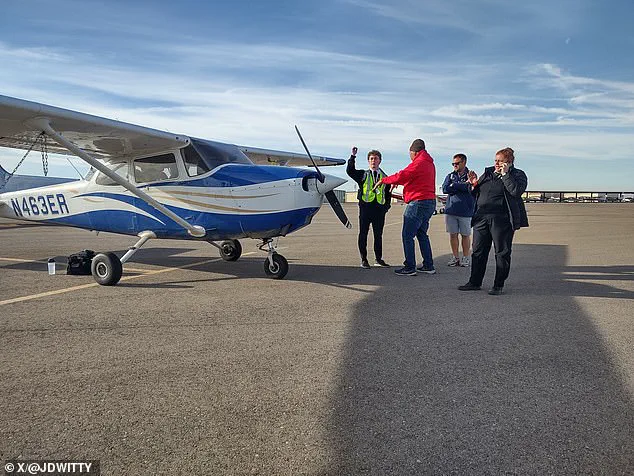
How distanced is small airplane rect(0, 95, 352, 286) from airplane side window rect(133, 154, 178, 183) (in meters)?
0.02

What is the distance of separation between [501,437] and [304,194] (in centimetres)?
446

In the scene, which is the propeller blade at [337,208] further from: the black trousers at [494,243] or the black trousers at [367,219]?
the black trousers at [494,243]

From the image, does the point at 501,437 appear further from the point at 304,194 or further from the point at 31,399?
the point at 304,194

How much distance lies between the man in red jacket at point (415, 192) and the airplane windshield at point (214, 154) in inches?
93.9

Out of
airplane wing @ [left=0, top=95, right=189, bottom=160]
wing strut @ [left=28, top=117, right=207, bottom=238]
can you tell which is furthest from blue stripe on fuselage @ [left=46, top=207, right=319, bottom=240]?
airplane wing @ [left=0, top=95, right=189, bottom=160]

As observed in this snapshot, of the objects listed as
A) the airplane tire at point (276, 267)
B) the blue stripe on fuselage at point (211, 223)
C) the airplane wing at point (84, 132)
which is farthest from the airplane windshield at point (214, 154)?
the airplane tire at point (276, 267)

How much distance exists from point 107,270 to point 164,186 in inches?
60.3

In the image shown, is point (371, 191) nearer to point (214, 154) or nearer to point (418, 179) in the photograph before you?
point (418, 179)

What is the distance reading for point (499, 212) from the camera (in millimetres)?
5832

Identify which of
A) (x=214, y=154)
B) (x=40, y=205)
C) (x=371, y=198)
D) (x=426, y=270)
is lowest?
(x=426, y=270)

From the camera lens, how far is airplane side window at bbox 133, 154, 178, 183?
7.18m

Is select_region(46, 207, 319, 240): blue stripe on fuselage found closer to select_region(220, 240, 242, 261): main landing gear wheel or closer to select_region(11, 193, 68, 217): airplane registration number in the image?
select_region(11, 193, 68, 217): airplane registration number

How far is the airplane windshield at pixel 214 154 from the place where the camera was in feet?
22.9

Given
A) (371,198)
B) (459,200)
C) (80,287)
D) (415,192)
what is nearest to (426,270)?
(415,192)
